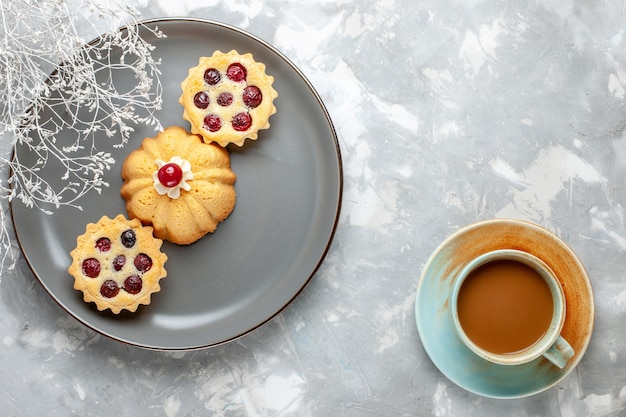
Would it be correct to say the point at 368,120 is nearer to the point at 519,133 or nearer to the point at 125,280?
the point at 519,133

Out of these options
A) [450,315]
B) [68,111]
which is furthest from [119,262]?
[450,315]

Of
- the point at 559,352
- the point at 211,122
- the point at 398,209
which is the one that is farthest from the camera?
the point at 398,209

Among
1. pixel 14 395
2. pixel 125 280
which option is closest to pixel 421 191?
pixel 125 280

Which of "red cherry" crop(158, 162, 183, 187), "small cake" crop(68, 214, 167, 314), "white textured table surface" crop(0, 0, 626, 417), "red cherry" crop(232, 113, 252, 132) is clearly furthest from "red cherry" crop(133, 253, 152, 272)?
"red cherry" crop(232, 113, 252, 132)

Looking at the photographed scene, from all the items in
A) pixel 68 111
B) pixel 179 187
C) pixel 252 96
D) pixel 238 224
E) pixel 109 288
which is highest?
pixel 252 96

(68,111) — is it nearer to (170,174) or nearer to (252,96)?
(170,174)

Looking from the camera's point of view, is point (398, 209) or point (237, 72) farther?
point (398, 209)
